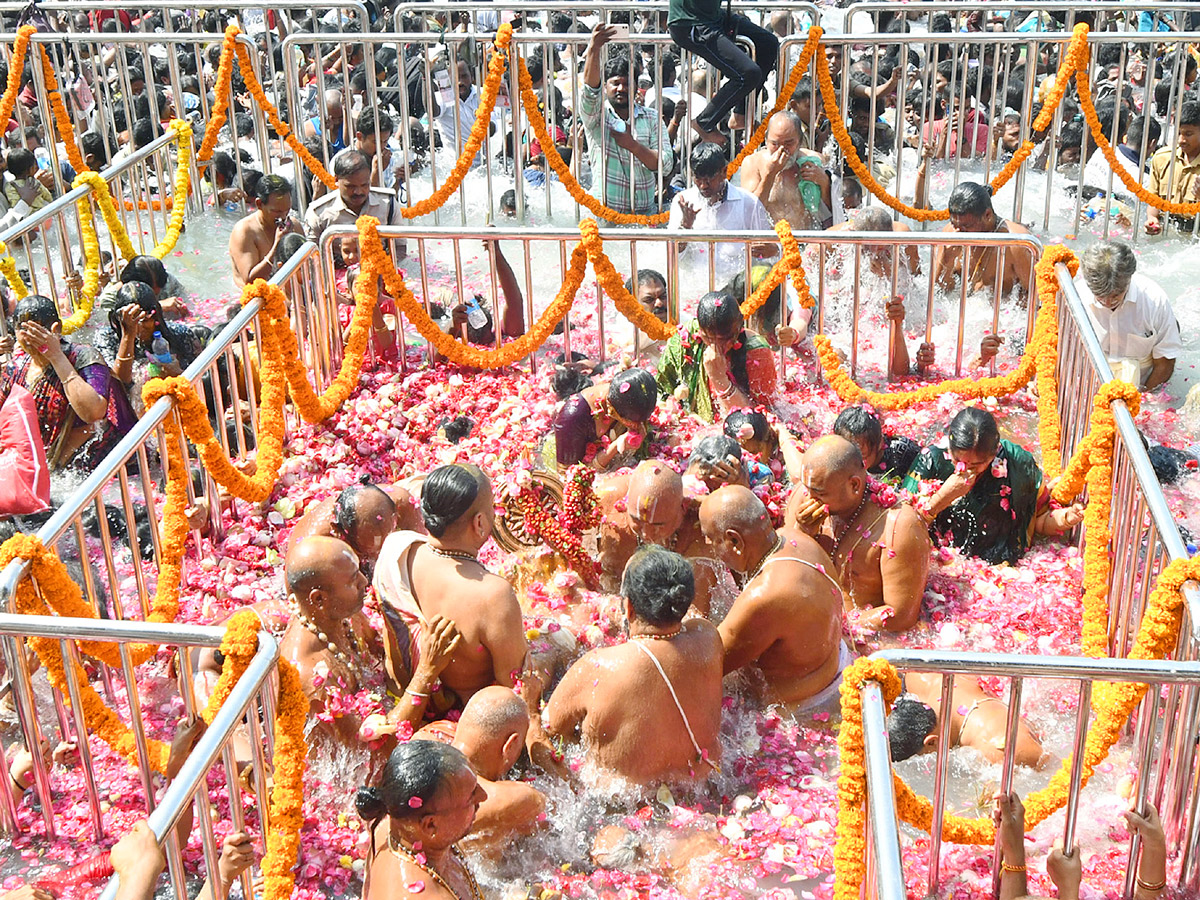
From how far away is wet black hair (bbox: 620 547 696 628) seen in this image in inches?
196

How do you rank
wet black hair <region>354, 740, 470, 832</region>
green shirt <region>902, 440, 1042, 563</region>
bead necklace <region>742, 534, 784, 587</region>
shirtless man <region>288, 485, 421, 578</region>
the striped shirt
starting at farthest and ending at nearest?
1. the striped shirt
2. green shirt <region>902, 440, 1042, 563</region>
3. shirtless man <region>288, 485, 421, 578</region>
4. bead necklace <region>742, 534, 784, 587</region>
5. wet black hair <region>354, 740, 470, 832</region>

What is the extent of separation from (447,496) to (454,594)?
0.38m

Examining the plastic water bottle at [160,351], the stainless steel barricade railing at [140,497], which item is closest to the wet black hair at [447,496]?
the stainless steel barricade railing at [140,497]

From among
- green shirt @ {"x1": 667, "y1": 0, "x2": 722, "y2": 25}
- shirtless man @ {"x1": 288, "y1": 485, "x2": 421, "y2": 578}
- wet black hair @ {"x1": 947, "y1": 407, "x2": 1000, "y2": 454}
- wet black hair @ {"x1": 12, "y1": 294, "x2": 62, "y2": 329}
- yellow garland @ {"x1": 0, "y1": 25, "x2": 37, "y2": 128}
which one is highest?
green shirt @ {"x1": 667, "y1": 0, "x2": 722, "y2": 25}

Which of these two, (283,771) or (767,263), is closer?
(283,771)

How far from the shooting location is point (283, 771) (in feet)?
14.3

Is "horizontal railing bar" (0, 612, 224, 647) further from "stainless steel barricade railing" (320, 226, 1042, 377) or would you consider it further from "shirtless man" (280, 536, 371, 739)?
"stainless steel barricade railing" (320, 226, 1042, 377)

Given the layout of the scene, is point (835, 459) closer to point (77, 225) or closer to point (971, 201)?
point (971, 201)

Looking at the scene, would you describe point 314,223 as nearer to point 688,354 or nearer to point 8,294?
point 8,294

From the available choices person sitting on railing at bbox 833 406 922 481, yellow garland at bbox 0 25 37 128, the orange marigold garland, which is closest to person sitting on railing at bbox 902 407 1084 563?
person sitting on railing at bbox 833 406 922 481

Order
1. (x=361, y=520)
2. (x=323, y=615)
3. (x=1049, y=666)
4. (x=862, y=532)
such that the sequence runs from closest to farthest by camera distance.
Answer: (x=1049, y=666) → (x=323, y=615) → (x=361, y=520) → (x=862, y=532)

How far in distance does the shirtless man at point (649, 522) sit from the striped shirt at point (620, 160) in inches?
179

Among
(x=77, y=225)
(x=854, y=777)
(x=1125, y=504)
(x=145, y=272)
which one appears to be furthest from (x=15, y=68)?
(x=854, y=777)

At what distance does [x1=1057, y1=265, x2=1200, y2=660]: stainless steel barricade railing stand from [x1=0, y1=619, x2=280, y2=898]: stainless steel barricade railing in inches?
115
